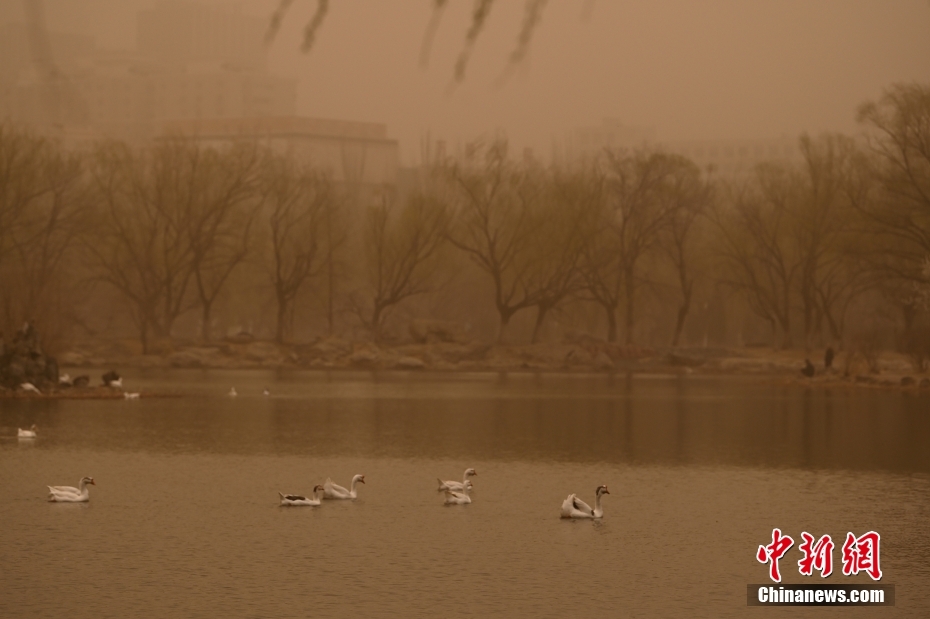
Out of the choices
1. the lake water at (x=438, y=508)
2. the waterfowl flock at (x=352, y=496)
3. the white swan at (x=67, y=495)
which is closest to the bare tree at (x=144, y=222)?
the lake water at (x=438, y=508)

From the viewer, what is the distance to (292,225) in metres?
71.4

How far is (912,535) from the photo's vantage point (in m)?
17.5

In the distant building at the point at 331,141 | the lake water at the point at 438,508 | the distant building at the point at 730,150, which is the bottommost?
the lake water at the point at 438,508

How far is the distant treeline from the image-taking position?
6256cm

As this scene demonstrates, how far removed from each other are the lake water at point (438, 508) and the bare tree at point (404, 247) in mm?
29943

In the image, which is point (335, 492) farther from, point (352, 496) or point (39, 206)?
point (39, 206)

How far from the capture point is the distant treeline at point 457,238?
62.6 meters

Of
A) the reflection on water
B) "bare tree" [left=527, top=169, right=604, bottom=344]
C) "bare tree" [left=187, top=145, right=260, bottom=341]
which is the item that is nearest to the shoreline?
"bare tree" [left=527, top=169, right=604, bottom=344]

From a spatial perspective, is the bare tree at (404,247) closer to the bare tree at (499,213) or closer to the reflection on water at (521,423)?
the bare tree at (499,213)

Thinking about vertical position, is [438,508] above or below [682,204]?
below

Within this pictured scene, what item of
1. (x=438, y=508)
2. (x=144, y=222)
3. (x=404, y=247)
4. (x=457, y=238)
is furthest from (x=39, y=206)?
(x=438, y=508)

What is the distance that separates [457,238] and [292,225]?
9888mm

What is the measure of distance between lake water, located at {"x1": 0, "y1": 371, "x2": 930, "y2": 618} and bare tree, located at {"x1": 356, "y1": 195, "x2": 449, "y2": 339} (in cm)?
2994

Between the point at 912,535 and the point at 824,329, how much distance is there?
6637 centimetres
